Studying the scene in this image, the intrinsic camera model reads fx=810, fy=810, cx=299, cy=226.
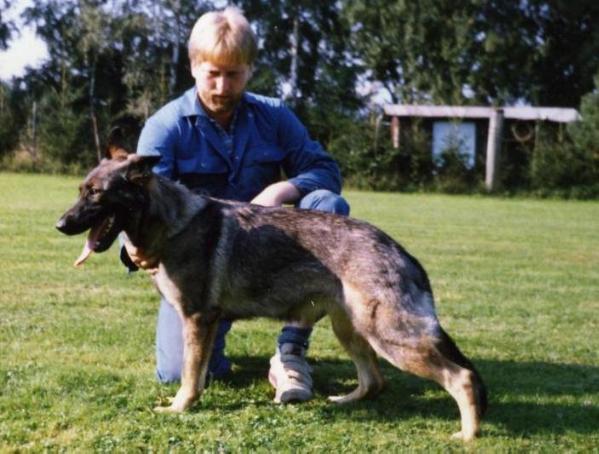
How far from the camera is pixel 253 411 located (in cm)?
436

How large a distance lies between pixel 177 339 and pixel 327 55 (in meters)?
40.0

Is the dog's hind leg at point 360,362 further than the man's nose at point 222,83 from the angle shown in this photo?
No

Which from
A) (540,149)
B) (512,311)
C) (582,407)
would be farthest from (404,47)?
(582,407)

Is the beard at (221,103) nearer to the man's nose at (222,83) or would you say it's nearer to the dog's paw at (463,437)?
the man's nose at (222,83)

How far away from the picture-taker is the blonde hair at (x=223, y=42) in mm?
4836

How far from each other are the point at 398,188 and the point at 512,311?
20.7 m

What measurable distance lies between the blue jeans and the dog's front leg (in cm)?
40

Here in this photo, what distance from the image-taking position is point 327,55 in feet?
143

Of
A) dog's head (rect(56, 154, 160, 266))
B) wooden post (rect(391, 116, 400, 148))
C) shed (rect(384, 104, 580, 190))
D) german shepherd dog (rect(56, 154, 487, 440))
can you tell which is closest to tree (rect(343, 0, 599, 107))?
shed (rect(384, 104, 580, 190))

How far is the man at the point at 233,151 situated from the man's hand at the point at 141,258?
669 millimetres

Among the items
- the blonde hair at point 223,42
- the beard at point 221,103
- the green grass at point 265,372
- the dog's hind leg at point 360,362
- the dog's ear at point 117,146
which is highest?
the blonde hair at point 223,42

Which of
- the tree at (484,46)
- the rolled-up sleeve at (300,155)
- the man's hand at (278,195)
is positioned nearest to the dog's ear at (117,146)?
the man's hand at (278,195)

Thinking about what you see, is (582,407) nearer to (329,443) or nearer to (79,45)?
(329,443)

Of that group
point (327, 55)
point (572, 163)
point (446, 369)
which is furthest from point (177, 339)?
point (327, 55)
